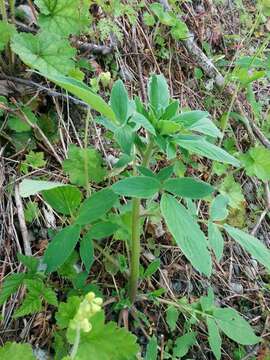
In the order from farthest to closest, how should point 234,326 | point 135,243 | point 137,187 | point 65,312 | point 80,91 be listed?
point 234,326, point 135,243, point 65,312, point 137,187, point 80,91

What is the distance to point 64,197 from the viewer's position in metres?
1.35

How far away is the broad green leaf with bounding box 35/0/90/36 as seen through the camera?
5.80 feet

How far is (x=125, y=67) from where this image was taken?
2.16 meters

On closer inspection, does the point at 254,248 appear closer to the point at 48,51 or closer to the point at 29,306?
the point at 29,306

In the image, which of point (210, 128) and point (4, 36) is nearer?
point (210, 128)

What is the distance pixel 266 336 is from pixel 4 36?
139 cm

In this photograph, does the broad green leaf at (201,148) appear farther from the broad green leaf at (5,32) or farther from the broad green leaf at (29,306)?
the broad green leaf at (5,32)

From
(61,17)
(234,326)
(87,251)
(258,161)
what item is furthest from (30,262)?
(258,161)

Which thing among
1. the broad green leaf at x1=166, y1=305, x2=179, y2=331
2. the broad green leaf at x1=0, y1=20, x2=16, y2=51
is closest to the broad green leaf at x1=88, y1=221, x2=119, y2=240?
the broad green leaf at x1=166, y1=305, x2=179, y2=331

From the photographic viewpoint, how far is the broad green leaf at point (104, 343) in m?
1.18

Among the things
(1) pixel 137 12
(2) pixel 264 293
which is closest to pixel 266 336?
(2) pixel 264 293

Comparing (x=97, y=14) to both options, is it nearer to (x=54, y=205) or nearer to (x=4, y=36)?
(x=4, y=36)

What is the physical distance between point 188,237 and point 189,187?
0.12 meters

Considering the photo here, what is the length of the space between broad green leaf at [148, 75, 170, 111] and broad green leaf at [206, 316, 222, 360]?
26.8 inches
